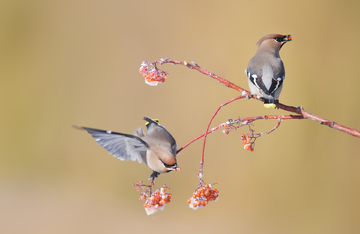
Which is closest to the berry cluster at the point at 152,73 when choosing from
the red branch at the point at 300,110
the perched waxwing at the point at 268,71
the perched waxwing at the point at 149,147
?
the red branch at the point at 300,110

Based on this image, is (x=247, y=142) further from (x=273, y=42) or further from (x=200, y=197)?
(x=273, y=42)

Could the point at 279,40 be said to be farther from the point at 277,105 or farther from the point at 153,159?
the point at 153,159

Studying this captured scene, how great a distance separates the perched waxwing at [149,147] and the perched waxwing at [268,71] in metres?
0.32

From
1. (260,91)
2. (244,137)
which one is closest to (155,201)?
(244,137)

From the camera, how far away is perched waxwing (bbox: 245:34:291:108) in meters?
0.84

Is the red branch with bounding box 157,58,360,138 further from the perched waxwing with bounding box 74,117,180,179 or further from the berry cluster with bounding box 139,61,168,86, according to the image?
the perched waxwing with bounding box 74,117,180,179

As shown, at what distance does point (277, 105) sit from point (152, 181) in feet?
1.43

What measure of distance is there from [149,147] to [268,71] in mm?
432

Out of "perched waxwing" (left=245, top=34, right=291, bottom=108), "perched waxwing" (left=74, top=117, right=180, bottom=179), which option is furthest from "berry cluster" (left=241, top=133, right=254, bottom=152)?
"perched waxwing" (left=74, top=117, right=180, bottom=179)

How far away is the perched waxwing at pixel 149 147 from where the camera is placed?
0.81m

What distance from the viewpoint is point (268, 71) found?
0.86 metres

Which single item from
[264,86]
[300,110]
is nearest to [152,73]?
[264,86]

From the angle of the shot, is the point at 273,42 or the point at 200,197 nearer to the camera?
the point at 200,197

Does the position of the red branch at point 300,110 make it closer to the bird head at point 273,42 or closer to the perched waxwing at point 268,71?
the perched waxwing at point 268,71
